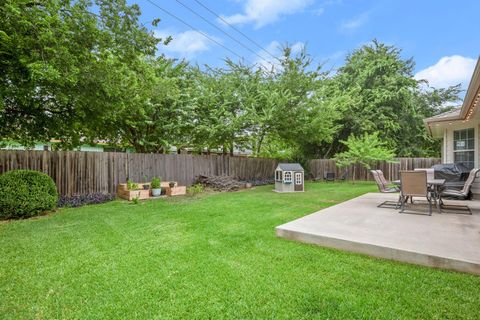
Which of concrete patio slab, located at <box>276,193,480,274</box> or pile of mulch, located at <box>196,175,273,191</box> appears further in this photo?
pile of mulch, located at <box>196,175,273,191</box>

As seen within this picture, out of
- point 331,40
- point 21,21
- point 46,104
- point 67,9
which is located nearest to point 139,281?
point 21,21

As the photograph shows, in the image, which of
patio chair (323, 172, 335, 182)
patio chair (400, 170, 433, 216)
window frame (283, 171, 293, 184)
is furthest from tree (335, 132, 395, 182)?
patio chair (400, 170, 433, 216)

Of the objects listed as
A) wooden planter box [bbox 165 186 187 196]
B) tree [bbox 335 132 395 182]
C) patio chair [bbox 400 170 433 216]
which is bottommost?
wooden planter box [bbox 165 186 187 196]

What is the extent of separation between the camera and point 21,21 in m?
4.34

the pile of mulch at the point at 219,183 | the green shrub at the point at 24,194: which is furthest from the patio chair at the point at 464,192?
the green shrub at the point at 24,194

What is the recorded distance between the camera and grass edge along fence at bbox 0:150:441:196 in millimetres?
6867

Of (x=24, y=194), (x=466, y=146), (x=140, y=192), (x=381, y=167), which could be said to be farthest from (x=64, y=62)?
(x=381, y=167)

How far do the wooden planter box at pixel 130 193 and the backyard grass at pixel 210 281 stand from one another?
3840 mm

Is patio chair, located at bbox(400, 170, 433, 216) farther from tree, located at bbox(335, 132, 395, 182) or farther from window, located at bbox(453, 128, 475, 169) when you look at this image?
tree, located at bbox(335, 132, 395, 182)

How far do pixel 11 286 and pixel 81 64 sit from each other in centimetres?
483

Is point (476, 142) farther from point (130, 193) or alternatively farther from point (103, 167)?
point (103, 167)

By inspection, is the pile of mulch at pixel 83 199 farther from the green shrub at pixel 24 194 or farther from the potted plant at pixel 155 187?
the potted plant at pixel 155 187

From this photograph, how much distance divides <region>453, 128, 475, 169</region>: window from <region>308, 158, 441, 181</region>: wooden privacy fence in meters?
5.35

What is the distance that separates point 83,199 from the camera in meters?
7.25
